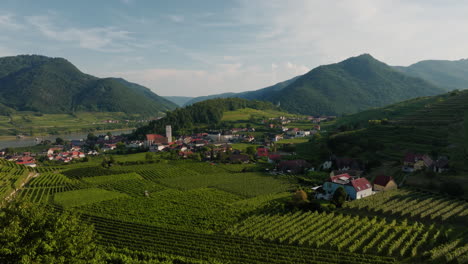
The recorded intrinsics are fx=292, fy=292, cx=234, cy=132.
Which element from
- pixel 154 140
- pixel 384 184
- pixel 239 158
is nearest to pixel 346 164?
pixel 384 184

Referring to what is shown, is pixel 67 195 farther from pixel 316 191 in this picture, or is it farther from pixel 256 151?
pixel 256 151

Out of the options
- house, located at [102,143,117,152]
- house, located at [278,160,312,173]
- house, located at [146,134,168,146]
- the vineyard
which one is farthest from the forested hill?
the vineyard

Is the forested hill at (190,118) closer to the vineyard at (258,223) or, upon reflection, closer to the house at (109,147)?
the house at (109,147)

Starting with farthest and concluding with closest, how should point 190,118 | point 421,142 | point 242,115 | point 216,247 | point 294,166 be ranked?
1. point 242,115
2. point 190,118
3. point 421,142
4. point 294,166
5. point 216,247

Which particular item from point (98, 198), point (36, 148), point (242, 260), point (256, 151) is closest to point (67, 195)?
point (98, 198)

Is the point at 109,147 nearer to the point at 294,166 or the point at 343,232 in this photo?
the point at 294,166
